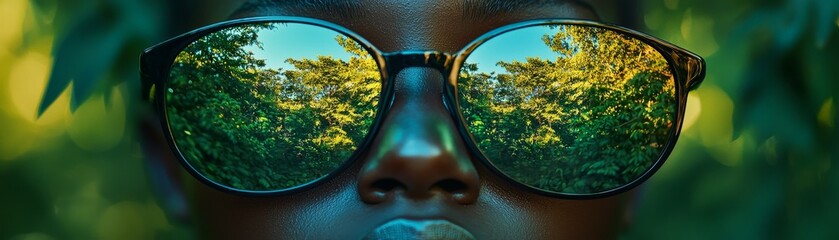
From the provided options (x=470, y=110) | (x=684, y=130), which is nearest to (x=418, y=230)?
(x=470, y=110)

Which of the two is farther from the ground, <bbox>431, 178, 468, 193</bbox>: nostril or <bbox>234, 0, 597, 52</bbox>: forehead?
<bbox>234, 0, 597, 52</bbox>: forehead

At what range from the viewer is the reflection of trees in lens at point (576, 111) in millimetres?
765

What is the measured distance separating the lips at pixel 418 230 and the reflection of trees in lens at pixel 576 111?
0.36 ft

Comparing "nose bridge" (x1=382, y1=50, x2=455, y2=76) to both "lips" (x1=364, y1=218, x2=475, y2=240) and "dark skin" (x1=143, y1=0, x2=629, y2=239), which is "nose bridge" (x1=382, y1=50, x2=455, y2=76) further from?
"lips" (x1=364, y1=218, x2=475, y2=240)

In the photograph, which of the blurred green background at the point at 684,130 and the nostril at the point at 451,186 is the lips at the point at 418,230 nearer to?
the nostril at the point at 451,186

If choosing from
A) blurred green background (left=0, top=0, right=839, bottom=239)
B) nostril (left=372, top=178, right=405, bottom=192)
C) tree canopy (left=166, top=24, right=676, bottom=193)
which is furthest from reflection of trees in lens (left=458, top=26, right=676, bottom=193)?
blurred green background (left=0, top=0, right=839, bottom=239)

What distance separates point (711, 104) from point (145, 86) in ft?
3.54

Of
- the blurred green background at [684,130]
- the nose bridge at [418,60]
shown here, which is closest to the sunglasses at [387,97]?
the nose bridge at [418,60]

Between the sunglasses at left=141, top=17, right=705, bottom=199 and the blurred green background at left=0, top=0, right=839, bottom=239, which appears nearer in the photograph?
the sunglasses at left=141, top=17, right=705, bottom=199

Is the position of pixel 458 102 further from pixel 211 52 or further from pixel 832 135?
pixel 832 135

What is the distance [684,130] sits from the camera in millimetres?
1450

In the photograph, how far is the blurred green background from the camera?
1.17 meters

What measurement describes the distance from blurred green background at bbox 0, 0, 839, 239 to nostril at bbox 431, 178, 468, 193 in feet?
1.60

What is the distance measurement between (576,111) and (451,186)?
6.9 inches
